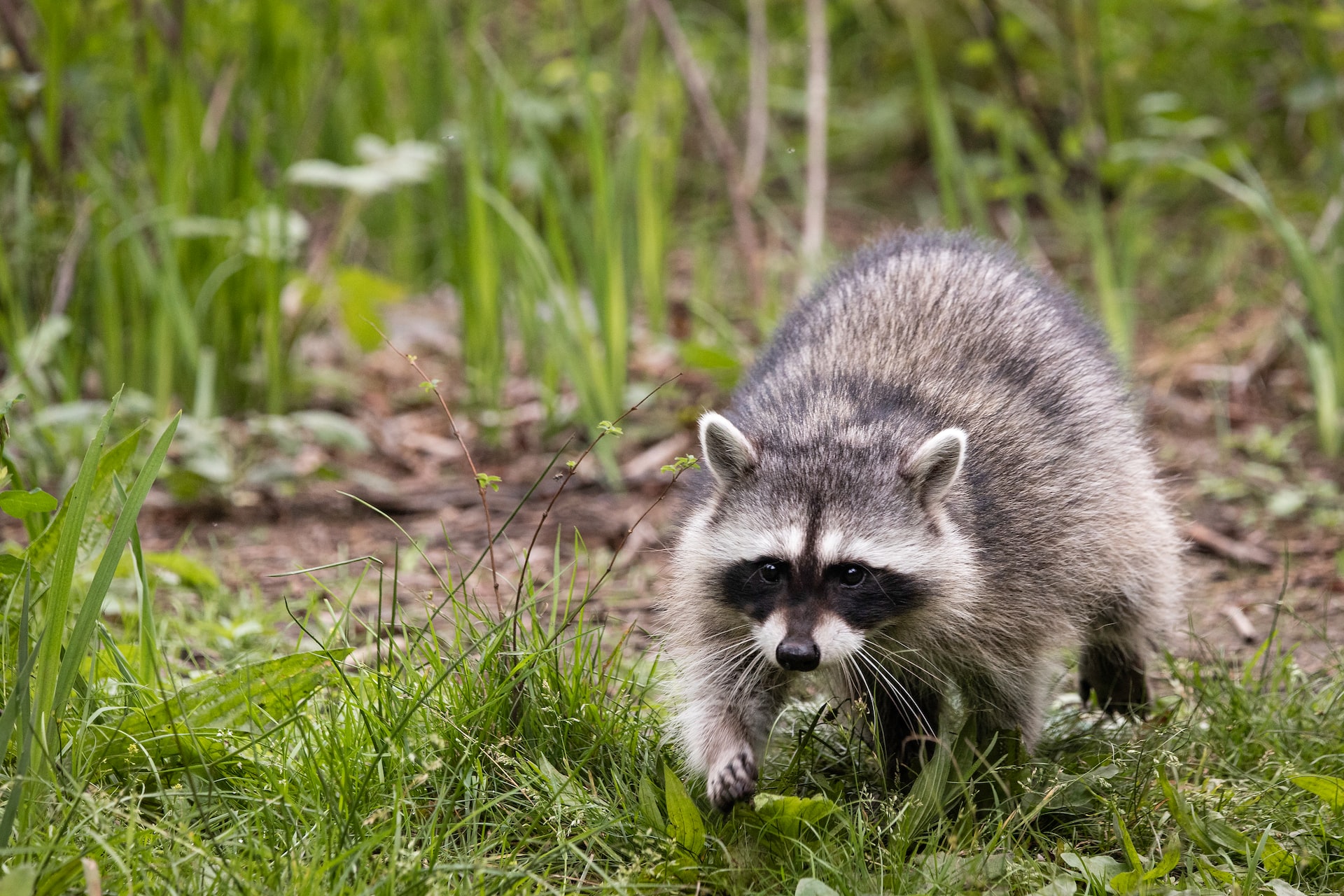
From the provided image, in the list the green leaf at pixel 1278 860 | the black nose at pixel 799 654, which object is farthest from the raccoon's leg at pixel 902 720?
the green leaf at pixel 1278 860

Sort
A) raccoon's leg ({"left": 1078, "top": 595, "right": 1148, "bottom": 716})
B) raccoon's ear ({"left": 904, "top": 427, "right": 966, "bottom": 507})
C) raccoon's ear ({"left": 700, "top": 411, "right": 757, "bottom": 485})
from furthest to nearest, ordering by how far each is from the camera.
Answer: raccoon's leg ({"left": 1078, "top": 595, "right": 1148, "bottom": 716}) < raccoon's ear ({"left": 700, "top": 411, "right": 757, "bottom": 485}) < raccoon's ear ({"left": 904, "top": 427, "right": 966, "bottom": 507})

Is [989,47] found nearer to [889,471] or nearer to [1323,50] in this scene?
[1323,50]

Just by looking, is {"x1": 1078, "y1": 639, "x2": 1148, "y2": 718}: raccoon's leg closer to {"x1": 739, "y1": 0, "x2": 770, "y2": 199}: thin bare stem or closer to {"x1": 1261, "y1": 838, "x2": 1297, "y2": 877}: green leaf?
{"x1": 1261, "y1": 838, "x2": 1297, "y2": 877}: green leaf

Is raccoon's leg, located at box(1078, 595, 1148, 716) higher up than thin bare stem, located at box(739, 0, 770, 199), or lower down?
lower down

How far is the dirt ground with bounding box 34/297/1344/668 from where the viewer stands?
186 inches

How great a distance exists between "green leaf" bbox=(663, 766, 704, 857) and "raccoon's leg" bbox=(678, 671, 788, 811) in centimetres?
23

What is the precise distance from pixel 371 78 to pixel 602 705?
599 cm

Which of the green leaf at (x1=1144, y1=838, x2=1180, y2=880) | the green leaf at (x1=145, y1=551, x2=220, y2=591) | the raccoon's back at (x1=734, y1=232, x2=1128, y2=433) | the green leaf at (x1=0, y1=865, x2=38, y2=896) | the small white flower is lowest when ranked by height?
the green leaf at (x1=145, y1=551, x2=220, y2=591)

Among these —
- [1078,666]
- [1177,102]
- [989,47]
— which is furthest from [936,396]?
[989,47]

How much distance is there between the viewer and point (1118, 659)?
4.02 meters

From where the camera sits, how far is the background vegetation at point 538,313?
279cm

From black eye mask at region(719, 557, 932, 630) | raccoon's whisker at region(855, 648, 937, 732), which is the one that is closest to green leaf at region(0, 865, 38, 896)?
black eye mask at region(719, 557, 932, 630)

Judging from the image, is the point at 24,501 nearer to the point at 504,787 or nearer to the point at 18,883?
the point at 18,883

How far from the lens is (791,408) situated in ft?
12.1
